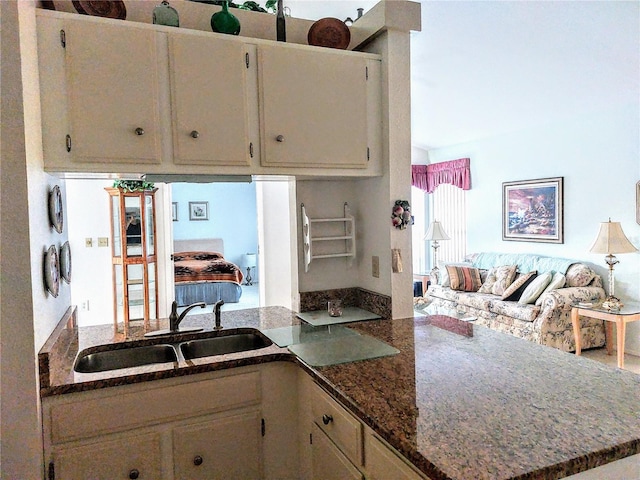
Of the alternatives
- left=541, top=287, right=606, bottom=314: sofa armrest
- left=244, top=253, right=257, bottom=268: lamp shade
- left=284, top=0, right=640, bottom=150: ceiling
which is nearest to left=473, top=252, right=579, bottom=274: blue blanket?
left=541, top=287, right=606, bottom=314: sofa armrest

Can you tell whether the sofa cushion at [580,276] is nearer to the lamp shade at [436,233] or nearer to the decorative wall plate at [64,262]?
the lamp shade at [436,233]

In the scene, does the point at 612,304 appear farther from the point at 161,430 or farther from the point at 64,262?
the point at 64,262

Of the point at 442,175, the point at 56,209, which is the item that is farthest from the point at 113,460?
the point at 442,175

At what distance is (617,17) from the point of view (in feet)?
11.0

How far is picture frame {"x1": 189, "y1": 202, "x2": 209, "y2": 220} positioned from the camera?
30.0 feet

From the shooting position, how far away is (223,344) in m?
2.28

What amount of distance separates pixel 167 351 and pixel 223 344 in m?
0.27

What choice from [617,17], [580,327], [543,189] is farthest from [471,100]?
[580,327]

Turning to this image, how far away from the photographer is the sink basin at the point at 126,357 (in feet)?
6.58

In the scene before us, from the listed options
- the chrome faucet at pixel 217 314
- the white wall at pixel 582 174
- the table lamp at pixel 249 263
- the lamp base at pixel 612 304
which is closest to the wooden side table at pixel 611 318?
the lamp base at pixel 612 304

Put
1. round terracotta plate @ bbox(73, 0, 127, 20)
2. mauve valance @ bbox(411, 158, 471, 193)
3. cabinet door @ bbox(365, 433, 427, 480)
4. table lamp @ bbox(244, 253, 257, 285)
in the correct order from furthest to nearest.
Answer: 1. table lamp @ bbox(244, 253, 257, 285)
2. mauve valance @ bbox(411, 158, 471, 193)
3. round terracotta plate @ bbox(73, 0, 127, 20)
4. cabinet door @ bbox(365, 433, 427, 480)

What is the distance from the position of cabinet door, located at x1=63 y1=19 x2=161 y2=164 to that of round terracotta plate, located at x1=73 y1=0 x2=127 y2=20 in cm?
12

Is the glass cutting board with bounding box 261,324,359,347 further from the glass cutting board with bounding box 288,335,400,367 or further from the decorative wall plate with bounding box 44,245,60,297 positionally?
the decorative wall plate with bounding box 44,245,60,297

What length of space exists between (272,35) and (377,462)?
197 centimetres
